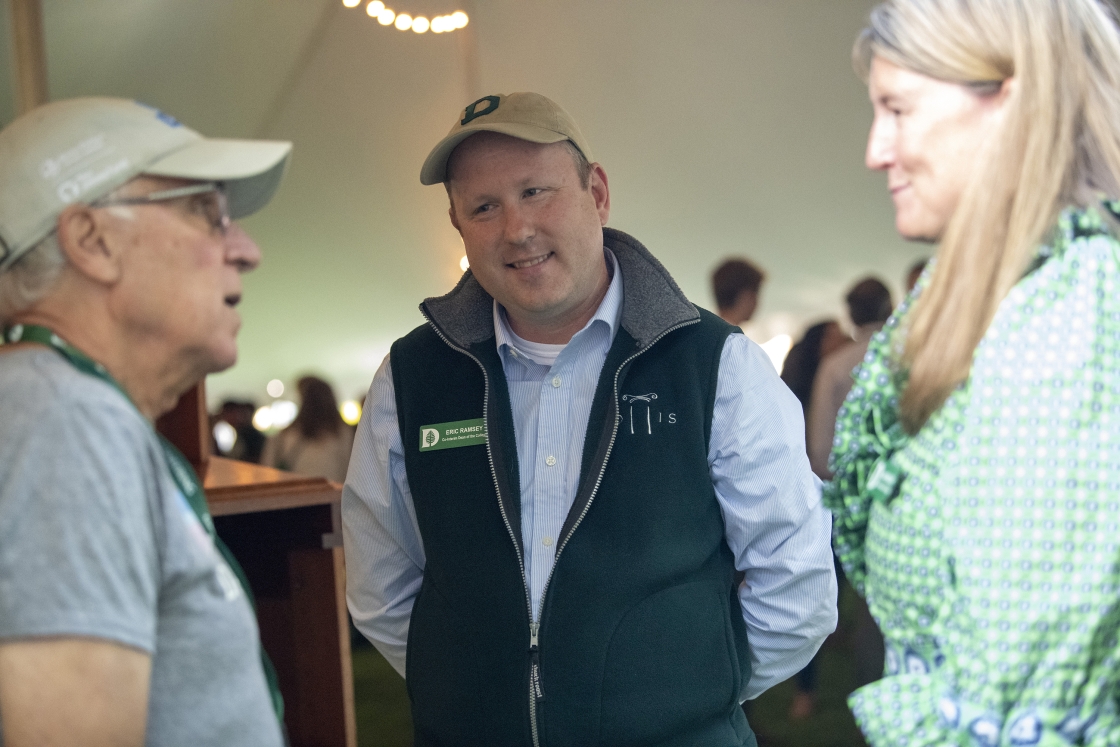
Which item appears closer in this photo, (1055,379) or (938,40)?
(1055,379)

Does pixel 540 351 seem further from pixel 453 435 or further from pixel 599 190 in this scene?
pixel 599 190

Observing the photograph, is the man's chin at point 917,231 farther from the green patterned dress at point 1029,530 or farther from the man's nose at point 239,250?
the man's nose at point 239,250

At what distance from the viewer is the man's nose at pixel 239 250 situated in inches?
47.8

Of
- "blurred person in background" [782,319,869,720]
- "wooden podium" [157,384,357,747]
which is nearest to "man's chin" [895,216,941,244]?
"wooden podium" [157,384,357,747]

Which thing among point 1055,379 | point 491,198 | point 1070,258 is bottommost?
point 1055,379

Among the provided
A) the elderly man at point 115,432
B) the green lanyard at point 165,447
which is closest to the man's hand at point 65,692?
the elderly man at point 115,432

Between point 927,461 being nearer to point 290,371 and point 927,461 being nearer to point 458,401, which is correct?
point 458,401

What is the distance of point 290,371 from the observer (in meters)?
8.88

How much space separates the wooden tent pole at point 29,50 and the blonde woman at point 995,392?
3.92 m

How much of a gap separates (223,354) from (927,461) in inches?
31.8

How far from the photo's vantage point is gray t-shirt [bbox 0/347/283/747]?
936mm

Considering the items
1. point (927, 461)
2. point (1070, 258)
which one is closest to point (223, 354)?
point (927, 461)

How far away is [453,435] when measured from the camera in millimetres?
1982

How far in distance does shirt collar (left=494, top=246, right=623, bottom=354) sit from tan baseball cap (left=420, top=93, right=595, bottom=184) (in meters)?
0.29
